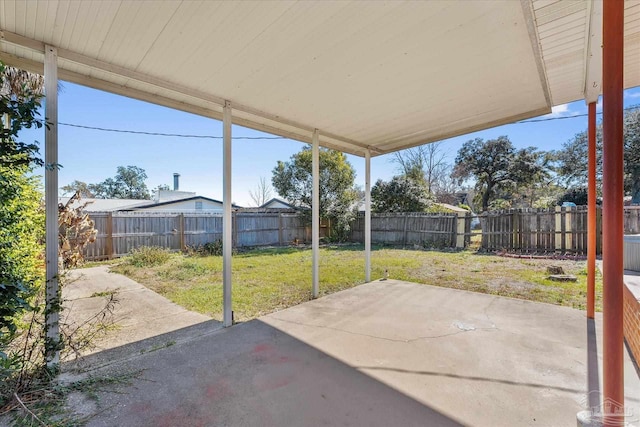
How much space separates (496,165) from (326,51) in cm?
1728

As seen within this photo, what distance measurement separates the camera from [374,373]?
2.30 meters

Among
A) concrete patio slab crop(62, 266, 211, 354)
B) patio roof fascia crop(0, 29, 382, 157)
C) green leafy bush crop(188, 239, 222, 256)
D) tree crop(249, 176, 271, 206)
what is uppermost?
tree crop(249, 176, 271, 206)

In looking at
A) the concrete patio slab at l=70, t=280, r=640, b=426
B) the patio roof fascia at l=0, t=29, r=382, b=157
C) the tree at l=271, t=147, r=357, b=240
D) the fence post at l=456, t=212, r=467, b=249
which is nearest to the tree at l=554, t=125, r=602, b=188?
the fence post at l=456, t=212, r=467, b=249

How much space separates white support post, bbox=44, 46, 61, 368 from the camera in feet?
7.08

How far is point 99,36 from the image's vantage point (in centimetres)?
210

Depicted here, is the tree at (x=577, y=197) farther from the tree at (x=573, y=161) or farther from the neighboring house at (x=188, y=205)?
the neighboring house at (x=188, y=205)

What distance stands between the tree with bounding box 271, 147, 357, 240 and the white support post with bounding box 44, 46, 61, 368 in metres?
9.69

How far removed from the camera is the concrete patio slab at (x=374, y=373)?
1829mm

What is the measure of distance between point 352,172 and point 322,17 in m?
11.1

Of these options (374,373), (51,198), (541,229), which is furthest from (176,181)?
(374,373)

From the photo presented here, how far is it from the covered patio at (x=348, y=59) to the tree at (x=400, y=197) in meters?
9.14

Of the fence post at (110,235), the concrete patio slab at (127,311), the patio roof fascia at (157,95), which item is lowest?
the concrete patio slab at (127,311)

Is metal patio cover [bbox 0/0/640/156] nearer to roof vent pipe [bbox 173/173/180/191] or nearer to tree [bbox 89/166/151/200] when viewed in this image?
roof vent pipe [bbox 173/173/180/191]

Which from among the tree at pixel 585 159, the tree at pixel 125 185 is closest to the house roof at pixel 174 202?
the tree at pixel 585 159
